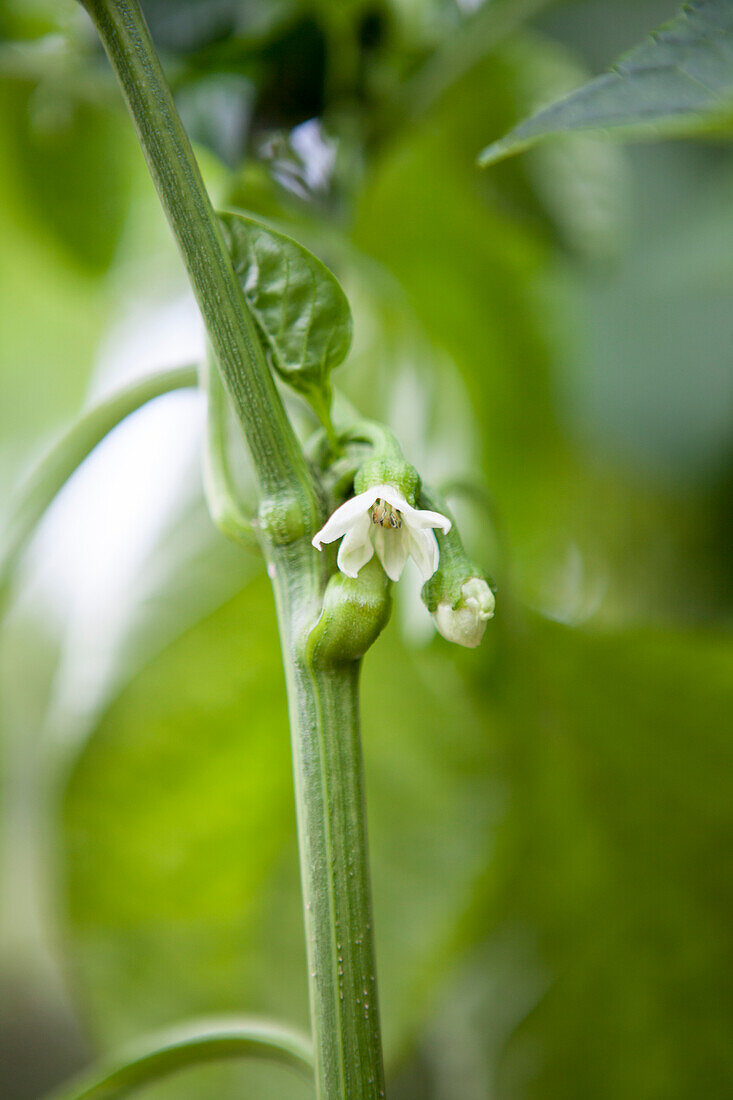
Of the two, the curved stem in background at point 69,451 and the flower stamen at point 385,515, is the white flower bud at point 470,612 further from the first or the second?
the curved stem in background at point 69,451

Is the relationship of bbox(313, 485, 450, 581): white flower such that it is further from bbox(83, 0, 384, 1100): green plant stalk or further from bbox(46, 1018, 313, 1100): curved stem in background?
bbox(46, 1018, 313, 1100): curved stem in background

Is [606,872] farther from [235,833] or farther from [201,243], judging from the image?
[201,243]

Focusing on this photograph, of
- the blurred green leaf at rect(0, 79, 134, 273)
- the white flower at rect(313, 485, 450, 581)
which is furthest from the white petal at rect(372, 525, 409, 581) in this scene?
the blurred green leaf at rect(0, 79, 134, 273)

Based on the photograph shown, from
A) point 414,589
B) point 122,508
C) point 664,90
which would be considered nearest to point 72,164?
point 122,508

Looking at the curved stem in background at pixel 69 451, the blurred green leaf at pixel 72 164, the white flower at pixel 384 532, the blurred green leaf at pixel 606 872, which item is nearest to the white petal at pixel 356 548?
the white flower at pixel 384 532

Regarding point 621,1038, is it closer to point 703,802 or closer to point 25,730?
point 703,802
